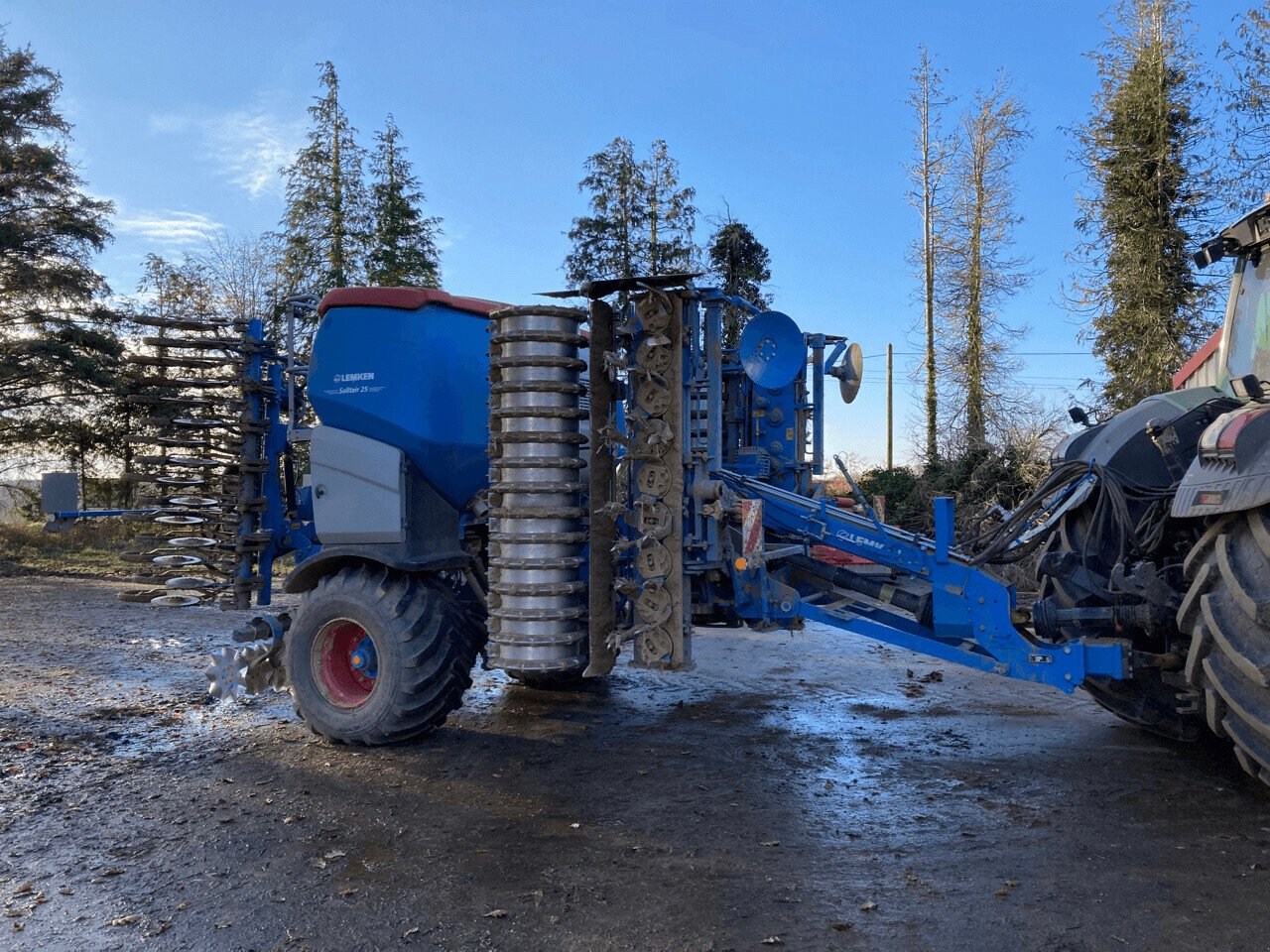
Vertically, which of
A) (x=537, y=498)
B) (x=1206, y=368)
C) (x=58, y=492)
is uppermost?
(x=1206, y=368)

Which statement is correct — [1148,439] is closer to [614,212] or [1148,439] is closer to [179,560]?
[179,560]

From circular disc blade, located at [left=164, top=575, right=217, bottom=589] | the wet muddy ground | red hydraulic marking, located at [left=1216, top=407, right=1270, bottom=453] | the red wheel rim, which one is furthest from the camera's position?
circular disc blade, located at [left=164, top=575, right=217, bottom=589]

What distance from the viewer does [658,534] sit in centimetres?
484

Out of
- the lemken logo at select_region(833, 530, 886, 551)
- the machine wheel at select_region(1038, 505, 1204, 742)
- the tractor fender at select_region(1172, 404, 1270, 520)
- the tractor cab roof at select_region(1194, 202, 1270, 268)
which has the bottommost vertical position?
the machine wheel at select_region(1038, 505, 1204, 742)

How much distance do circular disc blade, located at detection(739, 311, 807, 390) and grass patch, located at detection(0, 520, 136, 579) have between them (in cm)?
1474

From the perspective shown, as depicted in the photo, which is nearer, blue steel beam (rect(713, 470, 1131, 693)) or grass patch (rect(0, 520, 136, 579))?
blue steel beam (rect(713, 470, 1131, 693))

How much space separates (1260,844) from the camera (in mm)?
3840

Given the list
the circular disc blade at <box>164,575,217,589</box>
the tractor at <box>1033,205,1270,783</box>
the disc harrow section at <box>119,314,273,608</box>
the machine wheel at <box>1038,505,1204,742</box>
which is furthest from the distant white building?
the circular disc blade at <box>164,575,217,589</box>

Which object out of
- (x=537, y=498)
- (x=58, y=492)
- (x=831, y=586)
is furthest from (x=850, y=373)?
(x=58, y=492)

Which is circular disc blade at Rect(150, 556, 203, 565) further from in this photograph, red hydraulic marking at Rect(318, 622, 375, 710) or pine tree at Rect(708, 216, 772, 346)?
pine tree at Rect(708, 216, 772, 346)

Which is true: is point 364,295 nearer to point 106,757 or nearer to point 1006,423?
point 106,757

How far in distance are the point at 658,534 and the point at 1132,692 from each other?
2.89 meters

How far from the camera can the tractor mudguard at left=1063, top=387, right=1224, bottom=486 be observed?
5160 millimetres

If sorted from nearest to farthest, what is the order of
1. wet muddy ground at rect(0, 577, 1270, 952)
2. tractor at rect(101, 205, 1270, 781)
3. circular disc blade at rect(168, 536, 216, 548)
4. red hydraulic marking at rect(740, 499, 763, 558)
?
wet muddy ground at rect(0, 577, 1270, 952)
tractor at rect(101, 205, 1270, 781)
red hydraulic marking at rect(740, 499, 763, 558)
circular disc blade at rect(168, 536, 216, 548)
